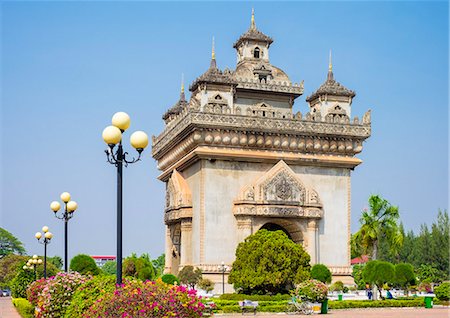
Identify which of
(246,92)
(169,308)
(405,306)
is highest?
(246,92)

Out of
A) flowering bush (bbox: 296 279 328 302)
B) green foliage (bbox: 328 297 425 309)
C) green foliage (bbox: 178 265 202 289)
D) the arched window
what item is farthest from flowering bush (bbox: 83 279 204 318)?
the arched window

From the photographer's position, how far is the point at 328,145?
35.0 m

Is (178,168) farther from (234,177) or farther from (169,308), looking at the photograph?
(169,308)

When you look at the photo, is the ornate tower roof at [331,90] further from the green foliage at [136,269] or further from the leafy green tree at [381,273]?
the green foliage at [136,269]

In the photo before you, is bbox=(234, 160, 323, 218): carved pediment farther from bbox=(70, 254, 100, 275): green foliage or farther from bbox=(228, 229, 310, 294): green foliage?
bbox=(70, 254, 100, 275): green foliage

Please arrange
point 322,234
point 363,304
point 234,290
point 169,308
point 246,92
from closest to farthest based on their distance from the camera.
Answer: point 169,308, point 363,304, point 234,290, point 322,234, point 246,92

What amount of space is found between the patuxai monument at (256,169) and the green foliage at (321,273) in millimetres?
1099

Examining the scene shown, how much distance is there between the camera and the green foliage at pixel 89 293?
1380 centimetres

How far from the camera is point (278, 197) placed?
33.4 metres

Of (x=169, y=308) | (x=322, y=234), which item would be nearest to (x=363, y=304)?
(x=322, y=234)

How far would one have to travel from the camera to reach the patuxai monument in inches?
1293

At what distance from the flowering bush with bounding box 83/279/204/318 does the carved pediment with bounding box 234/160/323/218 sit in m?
20.9

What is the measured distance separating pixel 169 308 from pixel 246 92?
2618 cm

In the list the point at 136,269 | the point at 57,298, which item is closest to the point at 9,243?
the point at 136,269
